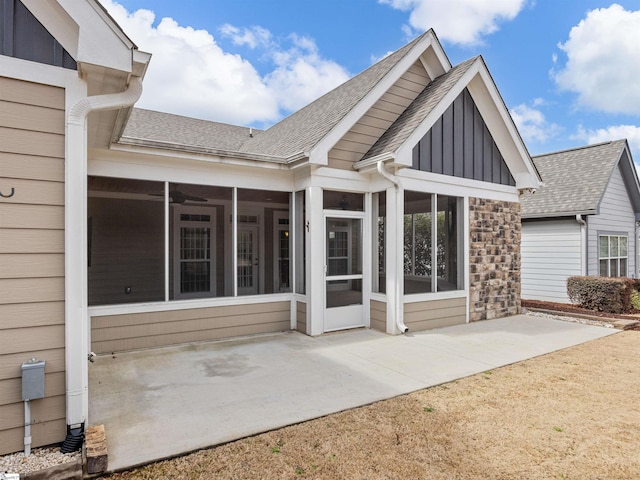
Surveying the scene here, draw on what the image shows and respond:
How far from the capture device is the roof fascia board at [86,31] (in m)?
2.83

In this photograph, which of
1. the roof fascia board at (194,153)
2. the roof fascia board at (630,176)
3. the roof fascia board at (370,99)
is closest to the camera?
the roof fascia board at (194,153)

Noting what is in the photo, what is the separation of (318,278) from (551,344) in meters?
4.13

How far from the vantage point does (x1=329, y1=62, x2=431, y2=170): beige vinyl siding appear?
684 cm

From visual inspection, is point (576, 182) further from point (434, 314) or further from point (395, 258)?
point (395, 258)

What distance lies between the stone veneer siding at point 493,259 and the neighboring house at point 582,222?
2.87m

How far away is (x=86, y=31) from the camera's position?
2.88 m

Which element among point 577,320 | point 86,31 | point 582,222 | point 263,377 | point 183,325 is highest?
point 86,31

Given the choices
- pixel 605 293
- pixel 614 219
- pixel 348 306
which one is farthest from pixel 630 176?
pixel 348 306

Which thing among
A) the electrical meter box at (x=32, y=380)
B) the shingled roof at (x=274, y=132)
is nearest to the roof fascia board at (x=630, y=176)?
the shingled roof at (x=274, y=132)

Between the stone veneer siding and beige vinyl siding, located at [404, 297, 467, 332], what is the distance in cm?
36

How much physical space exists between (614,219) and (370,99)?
9.55 m

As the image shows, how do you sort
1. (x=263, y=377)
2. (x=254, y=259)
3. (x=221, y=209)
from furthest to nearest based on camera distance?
(x=254, y=259) < (x=221, y=209) < (x=263, y=377)

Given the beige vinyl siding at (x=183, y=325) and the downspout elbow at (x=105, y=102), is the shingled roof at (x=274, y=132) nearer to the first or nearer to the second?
the downspout elbow at (x=105, y=102)

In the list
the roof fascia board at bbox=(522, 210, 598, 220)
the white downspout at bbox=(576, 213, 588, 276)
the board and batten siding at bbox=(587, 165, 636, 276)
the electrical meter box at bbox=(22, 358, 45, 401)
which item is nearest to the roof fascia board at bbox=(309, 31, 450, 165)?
the electrical meter box at bbox=(22, 358, 45, 401)
